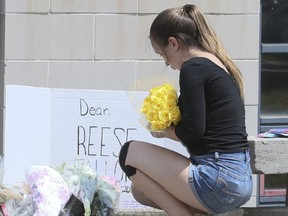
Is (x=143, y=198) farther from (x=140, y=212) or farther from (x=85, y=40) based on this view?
(x=85, y=40)

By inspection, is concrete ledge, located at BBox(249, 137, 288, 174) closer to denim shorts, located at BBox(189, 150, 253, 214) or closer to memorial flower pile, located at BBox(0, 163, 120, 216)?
denim shorts, located at BBox(189, 150, 253, 214)

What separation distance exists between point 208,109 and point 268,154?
2.19 ft

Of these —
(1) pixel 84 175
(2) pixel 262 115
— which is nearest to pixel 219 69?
(1) pixel 84 175

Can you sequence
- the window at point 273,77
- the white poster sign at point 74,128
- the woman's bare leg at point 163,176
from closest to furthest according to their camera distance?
the woman's bare leg at point 163,176, the white poster sign at point 74,128, the window at point 273,77

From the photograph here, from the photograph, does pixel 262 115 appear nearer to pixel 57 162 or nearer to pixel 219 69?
pixel 57 162

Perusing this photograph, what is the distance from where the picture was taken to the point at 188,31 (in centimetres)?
350

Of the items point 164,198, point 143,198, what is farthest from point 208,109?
point 143,198

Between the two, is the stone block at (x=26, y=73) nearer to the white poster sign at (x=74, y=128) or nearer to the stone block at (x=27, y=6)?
the stone block at (x=27, y=6)

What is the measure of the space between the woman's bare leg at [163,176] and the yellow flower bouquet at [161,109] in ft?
0.44

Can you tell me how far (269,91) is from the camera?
18.9 feet

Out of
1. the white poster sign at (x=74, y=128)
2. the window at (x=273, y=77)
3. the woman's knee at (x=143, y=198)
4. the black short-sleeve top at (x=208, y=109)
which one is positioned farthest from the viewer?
the window at (x=273, y=77)

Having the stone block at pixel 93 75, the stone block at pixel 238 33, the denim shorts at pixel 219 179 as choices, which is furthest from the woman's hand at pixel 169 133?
the stone block at pixel 238 33

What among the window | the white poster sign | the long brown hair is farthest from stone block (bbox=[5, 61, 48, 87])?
the long brown hair

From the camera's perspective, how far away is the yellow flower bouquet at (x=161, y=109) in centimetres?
346
